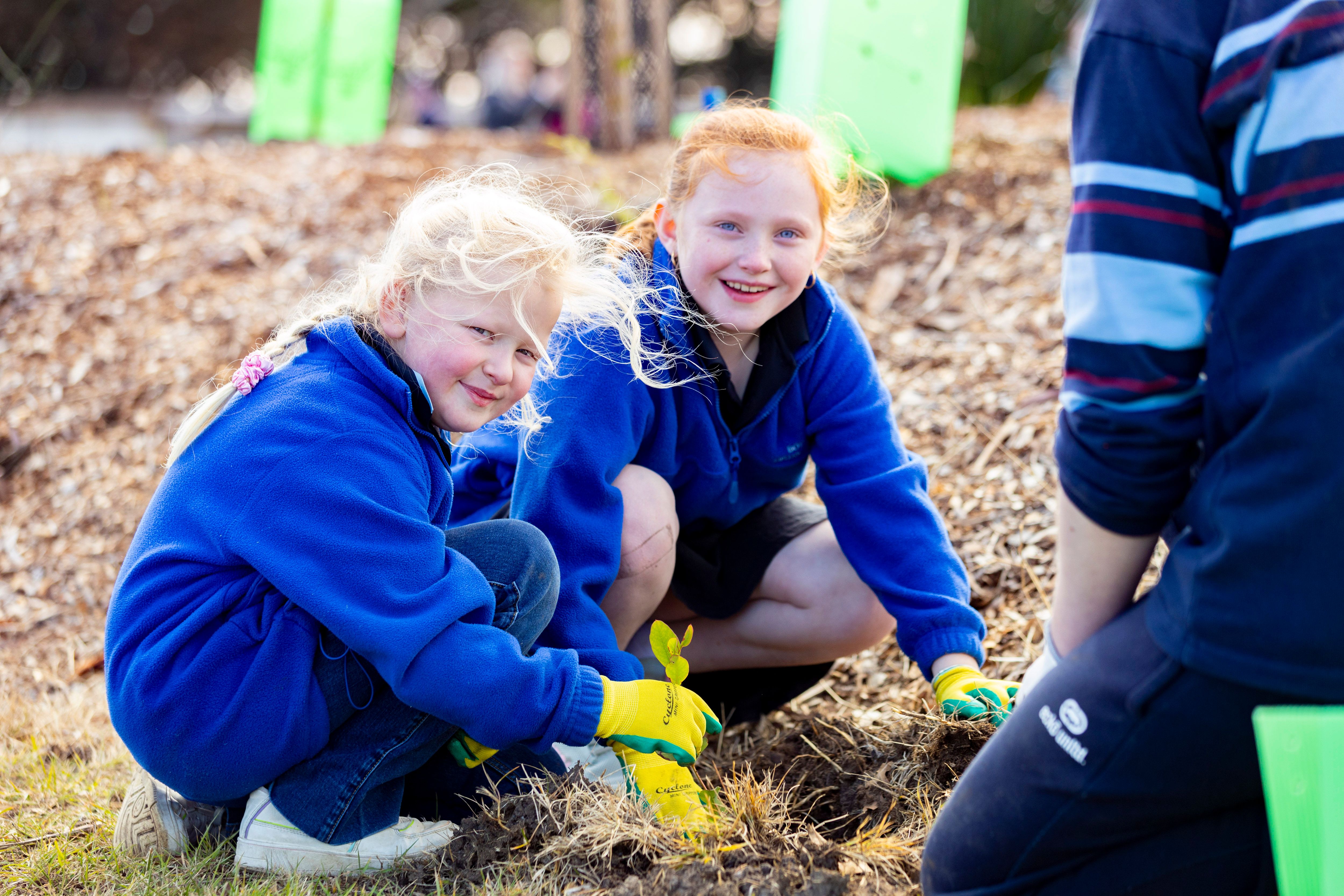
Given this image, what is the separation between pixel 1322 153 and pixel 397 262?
128 centimetres

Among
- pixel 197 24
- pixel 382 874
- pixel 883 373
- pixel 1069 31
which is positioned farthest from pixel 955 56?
pixel 197 24

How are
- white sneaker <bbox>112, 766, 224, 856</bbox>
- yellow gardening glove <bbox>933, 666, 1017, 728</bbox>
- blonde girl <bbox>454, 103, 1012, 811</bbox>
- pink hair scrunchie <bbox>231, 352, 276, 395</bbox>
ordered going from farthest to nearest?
1. blonde girl <bbox>454, 103, 1012, 811</bbox>
2. yellow gardening glove <bbox>933, 666, 1017, 728</bbox>
3. white sneaker <bbox>112, 766, 224, 856</bbox>
4. pink hair scrunchie <bbox>231, 352, 276, 395</bbox>

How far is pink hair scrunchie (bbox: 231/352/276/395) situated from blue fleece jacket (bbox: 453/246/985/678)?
53 centimetres

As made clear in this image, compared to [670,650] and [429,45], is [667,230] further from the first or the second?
[429,45]

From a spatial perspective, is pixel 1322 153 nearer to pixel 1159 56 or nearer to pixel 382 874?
pixel 1159 56

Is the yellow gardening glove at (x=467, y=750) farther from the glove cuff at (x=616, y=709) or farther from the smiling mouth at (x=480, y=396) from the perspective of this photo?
the smiling mouth at (x=480, y=396)

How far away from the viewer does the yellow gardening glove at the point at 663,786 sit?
1.70m

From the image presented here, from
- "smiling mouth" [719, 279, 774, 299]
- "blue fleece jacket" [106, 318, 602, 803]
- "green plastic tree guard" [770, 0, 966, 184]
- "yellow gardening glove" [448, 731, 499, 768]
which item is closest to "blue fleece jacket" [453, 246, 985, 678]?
"smiling mouth" [719, 279, 774, 299]

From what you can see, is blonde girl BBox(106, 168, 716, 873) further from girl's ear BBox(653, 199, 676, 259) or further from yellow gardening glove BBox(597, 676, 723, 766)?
girl's ear BBox(653, 199, 676, 259)

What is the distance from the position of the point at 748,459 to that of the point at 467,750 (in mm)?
831

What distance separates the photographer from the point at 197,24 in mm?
11781

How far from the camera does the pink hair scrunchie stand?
1.63m

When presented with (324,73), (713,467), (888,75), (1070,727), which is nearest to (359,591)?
(713,467)

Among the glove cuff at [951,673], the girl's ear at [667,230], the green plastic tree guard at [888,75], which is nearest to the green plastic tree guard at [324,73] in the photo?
the green plastic tree guard at [888,75]
